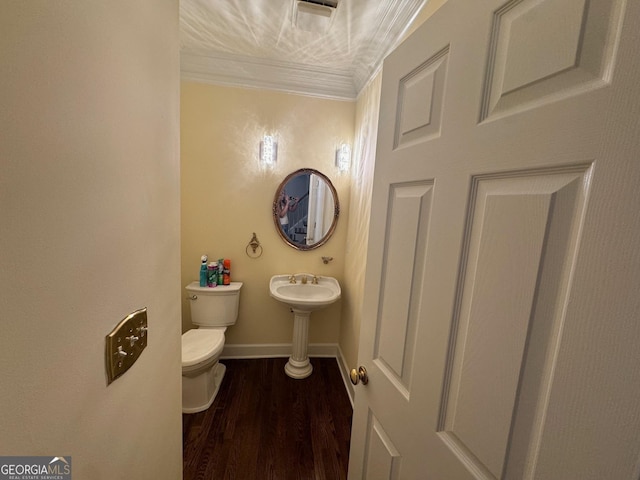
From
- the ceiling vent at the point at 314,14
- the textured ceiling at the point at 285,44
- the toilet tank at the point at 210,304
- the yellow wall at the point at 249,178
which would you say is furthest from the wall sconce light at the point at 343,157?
the toilet tank at the point at 210,304

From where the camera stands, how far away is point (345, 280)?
2375 millimetres

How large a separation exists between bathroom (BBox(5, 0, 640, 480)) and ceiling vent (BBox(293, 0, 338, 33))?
0.89 meters

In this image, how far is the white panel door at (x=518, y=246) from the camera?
331 millimetres

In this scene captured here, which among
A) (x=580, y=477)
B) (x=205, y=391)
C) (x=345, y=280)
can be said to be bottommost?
(x=205, y=391)

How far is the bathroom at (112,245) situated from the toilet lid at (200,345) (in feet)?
2.73

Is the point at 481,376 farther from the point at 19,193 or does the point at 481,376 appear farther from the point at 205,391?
the point at 205,391

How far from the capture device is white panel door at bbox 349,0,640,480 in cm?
33

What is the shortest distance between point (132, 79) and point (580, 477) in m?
1.05

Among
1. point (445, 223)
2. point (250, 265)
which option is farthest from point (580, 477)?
point (250, 265)

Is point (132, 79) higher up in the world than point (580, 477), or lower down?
higher up

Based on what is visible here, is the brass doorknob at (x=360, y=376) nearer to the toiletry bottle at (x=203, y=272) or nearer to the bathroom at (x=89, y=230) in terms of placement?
the bathroom at (x=89, y=230)

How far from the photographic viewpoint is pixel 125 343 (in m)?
0.56

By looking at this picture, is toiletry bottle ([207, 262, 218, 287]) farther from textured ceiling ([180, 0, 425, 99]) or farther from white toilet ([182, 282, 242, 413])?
textured ceiling ([180, 0, 425, 99])

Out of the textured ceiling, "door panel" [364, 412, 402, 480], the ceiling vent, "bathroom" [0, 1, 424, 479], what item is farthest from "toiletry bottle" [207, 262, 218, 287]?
the ceiling vent
